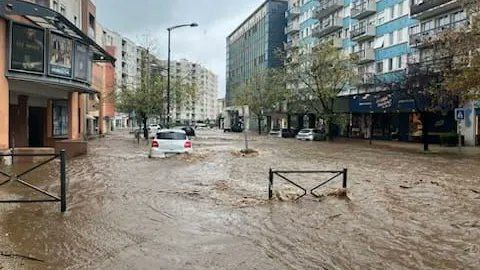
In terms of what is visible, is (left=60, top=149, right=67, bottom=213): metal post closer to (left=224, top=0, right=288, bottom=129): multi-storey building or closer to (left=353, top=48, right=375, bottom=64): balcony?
(left=353, top=48, right=375, bottom=64): balcony

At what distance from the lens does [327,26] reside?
6631cm

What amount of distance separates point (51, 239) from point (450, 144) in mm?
36655

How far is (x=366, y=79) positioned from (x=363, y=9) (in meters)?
8.03

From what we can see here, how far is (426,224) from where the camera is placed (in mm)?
9938

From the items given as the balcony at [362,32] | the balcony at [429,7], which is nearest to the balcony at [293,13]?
the balcony at [362,32]

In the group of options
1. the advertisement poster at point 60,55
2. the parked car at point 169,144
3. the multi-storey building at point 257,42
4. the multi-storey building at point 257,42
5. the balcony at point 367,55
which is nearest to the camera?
the advertisement poster at point 60,55

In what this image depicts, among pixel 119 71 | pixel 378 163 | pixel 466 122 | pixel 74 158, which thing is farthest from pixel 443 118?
pixel 119 71

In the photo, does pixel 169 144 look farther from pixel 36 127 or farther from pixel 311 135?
pixel 311 135

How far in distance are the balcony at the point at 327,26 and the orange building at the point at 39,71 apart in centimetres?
3904

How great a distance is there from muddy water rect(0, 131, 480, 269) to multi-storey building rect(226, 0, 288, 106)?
228 ft

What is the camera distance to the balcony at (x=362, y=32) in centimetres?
5464

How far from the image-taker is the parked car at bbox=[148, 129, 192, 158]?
23922 millimetres

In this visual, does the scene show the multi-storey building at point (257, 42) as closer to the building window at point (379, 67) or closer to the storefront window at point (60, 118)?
the building window at point (379, 67)

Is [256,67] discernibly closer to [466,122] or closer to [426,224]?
[466,122]
